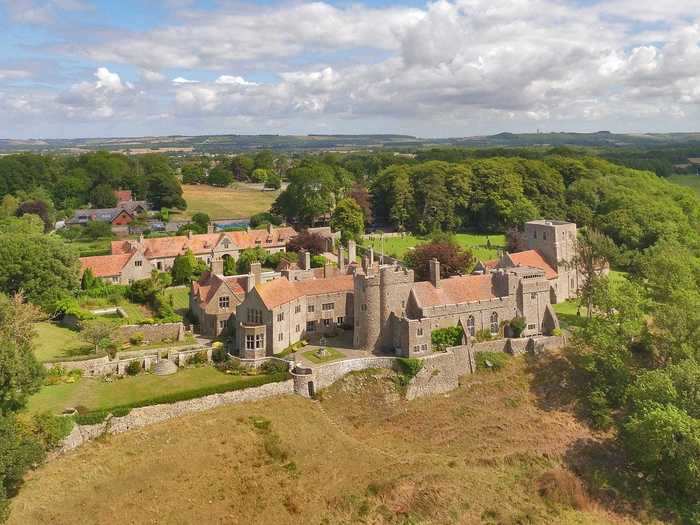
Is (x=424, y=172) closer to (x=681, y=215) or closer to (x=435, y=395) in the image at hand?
(x=681, y=215)

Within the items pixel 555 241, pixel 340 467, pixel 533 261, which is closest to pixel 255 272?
pixel 340 467

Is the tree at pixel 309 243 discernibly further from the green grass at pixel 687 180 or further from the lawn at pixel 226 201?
the green grass at pixel 687 180

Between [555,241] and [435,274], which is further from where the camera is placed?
[555,241]

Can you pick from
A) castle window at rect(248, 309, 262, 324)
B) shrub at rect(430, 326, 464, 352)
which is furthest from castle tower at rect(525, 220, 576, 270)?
castle window at rect(248, 309, 262, 324)

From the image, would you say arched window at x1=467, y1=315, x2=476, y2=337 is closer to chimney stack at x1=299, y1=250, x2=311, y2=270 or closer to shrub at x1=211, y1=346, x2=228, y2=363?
chimney stack at x1=299, y1=250, x2=311, y2=270

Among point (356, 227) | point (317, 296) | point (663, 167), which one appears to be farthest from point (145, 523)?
point (663, 167)

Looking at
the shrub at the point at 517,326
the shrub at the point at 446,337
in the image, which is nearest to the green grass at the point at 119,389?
the shrub at the point at 446,337

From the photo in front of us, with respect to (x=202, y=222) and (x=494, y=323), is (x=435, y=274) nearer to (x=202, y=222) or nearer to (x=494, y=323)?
(x=494, y=323)

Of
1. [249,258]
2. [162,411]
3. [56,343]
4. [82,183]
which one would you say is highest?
[82,183]
